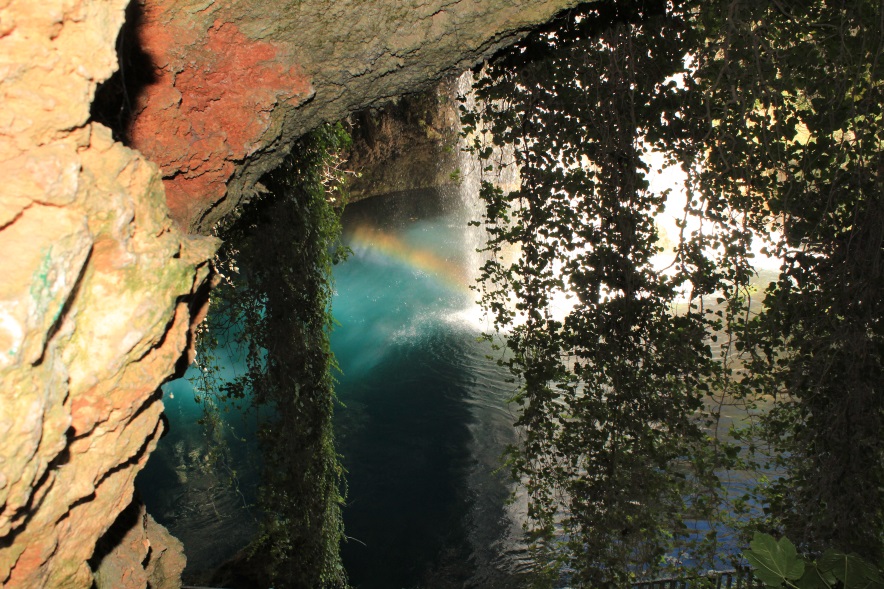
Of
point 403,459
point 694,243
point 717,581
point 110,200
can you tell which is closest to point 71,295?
point 110,200

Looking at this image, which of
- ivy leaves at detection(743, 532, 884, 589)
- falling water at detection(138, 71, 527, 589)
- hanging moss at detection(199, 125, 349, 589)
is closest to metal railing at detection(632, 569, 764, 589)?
falling water at detection(138, 71, 527, 589)

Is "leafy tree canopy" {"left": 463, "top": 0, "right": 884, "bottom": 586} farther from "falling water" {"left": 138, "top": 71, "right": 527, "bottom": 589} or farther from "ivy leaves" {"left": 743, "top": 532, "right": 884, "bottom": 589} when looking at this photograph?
"ivy leaves" {"left": 743, "top": 532, "right": 884, "bottom": 589}

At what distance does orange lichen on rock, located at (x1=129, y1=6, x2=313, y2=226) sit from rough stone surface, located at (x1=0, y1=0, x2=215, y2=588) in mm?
779

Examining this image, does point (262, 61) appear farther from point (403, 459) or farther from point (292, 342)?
point (403, 459)

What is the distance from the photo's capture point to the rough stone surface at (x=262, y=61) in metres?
2.03

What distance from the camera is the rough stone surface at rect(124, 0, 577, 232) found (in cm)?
203

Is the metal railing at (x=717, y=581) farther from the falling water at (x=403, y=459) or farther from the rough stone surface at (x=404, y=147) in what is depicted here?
the rough stone surface at (x=404, y=147)

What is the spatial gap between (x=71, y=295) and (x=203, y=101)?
1.23 metres

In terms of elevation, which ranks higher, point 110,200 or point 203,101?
point 203,101

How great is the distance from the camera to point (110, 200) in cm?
127

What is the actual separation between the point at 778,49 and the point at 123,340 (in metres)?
3.85

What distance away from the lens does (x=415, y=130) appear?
53.3 feet

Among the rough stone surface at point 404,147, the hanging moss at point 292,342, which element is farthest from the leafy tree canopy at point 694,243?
the rough stone surface at point 404,147

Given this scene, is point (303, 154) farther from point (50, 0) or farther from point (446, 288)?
point (446, 288)
